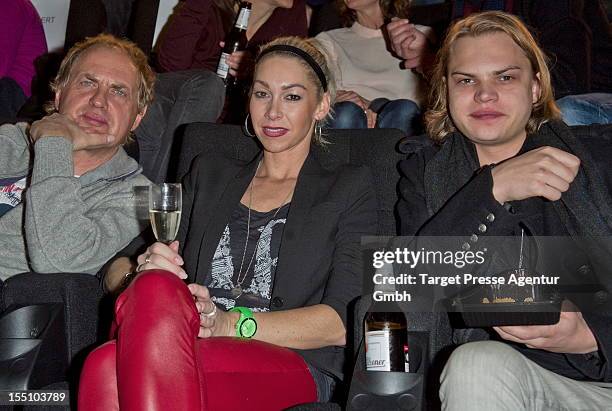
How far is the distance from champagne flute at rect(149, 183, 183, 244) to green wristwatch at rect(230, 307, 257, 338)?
10.4 inches

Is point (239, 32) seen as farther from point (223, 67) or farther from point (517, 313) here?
point (517, 313)

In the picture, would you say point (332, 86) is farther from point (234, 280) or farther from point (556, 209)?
point (556, 209)

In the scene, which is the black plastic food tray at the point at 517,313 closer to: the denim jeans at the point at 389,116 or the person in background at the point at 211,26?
the denim jeans at the point at 389,116

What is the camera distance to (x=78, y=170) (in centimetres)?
245

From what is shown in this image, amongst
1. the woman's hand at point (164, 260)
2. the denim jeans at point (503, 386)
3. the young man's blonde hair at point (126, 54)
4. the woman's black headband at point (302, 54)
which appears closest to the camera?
the denim jeans at point (503, 386)

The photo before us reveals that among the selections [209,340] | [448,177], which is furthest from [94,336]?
[448,177]

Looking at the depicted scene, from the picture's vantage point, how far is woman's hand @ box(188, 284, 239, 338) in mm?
1760

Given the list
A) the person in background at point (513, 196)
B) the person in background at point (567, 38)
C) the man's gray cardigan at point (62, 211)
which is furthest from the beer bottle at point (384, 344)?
the person in background at point (567, 38)

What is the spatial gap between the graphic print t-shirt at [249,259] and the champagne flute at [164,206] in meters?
0.33

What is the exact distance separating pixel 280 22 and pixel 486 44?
1.39m

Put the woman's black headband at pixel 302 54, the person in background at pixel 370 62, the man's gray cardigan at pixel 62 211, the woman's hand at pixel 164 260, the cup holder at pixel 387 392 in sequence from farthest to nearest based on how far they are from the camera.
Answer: the person in background at pixel 370 62
the woman's black headband at pixel 302 54
the man's gray cardigan at pixel 62 211
the woman's hand at pixel 164 260
the cup holder at pixel 387 392

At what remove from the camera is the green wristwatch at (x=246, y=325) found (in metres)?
1.87

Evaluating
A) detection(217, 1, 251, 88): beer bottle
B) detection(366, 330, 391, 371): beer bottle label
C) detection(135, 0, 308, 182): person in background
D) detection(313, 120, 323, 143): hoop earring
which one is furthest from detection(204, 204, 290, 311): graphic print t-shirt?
detection(217, 1, 251, 88): beer bottle

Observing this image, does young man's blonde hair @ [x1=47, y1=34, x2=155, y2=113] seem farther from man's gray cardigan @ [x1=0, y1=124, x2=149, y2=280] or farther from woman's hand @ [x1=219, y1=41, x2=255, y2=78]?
woman's hand @ [x1=219, y1=41, x2=255, y2=78]
